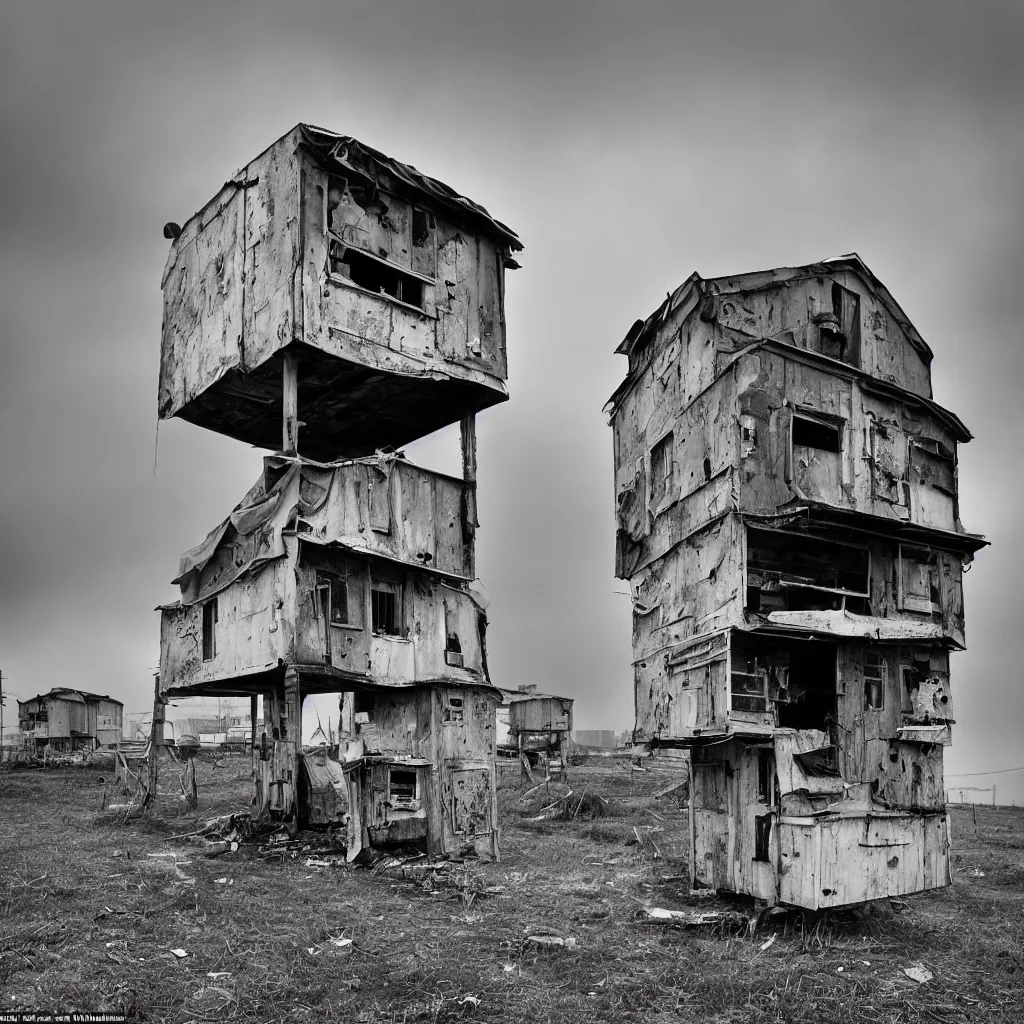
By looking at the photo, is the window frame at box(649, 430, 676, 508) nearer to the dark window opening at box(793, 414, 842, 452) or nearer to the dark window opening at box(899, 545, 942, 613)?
the dark window opening at box(793, 414, 842, 452)

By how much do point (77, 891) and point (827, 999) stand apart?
39.6ft

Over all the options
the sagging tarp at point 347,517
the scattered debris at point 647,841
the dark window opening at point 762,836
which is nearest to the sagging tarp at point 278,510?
the sagging tarp at point 347,517

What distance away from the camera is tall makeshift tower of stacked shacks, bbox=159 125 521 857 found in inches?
898

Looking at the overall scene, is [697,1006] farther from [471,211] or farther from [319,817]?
[471,211]

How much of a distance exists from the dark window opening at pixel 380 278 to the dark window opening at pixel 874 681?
14.1 meters

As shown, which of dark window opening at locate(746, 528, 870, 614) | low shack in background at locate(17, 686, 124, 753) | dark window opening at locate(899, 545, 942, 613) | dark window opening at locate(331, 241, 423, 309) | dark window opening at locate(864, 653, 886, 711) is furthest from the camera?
low shack in background at locate(17, 686, 124, 753)

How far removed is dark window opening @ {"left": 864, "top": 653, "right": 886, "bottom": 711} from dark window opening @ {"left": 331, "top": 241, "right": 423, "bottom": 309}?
14.1 m

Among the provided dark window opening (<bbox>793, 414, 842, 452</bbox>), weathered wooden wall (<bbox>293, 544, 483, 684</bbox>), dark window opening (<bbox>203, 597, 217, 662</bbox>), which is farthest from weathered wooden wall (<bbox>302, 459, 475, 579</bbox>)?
dark window opening (<bbox>793, 414, 842, 452</bbox>)

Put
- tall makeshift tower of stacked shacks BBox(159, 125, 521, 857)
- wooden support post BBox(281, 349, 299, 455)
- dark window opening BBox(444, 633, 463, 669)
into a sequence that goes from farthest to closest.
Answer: dark window opening BBox(444, 633, 463, 669) < wooden support post BBox(281, 349, 299, 455) < tall makeshift tower of stacked shacks BBox(159, 125, 521, 857)

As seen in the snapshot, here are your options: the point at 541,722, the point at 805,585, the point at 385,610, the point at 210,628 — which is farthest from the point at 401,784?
the point at 541,722

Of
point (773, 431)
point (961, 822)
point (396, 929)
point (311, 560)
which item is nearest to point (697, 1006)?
point (396, 929)

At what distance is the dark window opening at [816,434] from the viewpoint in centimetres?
1866

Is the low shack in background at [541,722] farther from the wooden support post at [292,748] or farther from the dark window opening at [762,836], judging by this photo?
the dark window opening at [762,836]

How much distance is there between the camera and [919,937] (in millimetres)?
16188
